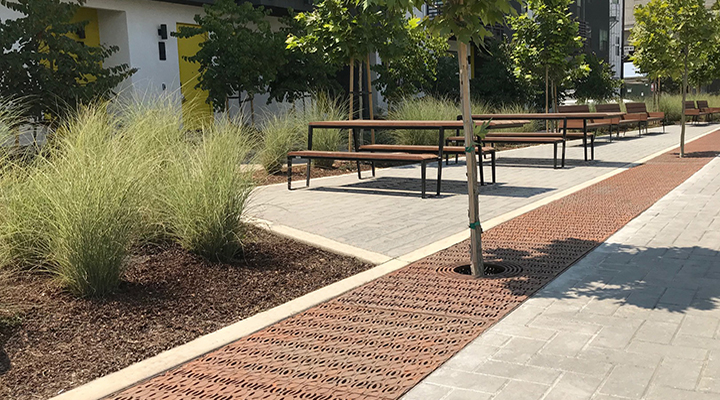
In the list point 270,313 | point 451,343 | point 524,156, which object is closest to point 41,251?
point 270,313

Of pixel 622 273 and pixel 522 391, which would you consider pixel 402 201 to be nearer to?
pixel 622 273

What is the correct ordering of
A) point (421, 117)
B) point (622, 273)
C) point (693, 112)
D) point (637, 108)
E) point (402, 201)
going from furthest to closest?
point (693, 112) < point (637, 108) < point (421, 117) < point (402, 201) < point (622, 273)

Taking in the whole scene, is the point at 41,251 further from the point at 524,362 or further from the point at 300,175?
the point at 300,175

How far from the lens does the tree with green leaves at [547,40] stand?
20.6 metres

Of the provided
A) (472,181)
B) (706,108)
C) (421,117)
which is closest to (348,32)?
(421,117)

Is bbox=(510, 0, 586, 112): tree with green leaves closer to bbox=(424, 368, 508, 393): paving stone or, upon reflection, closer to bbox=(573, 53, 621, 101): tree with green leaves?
bbox=(573, 53, 621, 101): tree with green leaves

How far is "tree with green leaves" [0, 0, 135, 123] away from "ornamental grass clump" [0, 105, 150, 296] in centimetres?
680

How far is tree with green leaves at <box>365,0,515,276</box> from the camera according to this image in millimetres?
5020

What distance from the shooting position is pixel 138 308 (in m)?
4.55

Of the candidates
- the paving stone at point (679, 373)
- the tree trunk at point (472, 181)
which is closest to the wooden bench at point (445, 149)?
the tree trunk at point (472, 181)

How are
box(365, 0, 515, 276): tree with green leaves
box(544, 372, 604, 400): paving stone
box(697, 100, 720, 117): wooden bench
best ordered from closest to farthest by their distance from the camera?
box(544, 372, 604, 400): paving stone < box(365, 0, 515, 276): tree with green leaves < box(697, 100, 720, 117): wooden bench

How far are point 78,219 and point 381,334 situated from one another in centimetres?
201

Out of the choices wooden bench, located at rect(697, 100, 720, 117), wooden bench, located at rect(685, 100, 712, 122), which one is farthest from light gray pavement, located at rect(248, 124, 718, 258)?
wooden bench, located at rect(697, 100, 720, 117)

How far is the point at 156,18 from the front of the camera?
18938 millimetres
